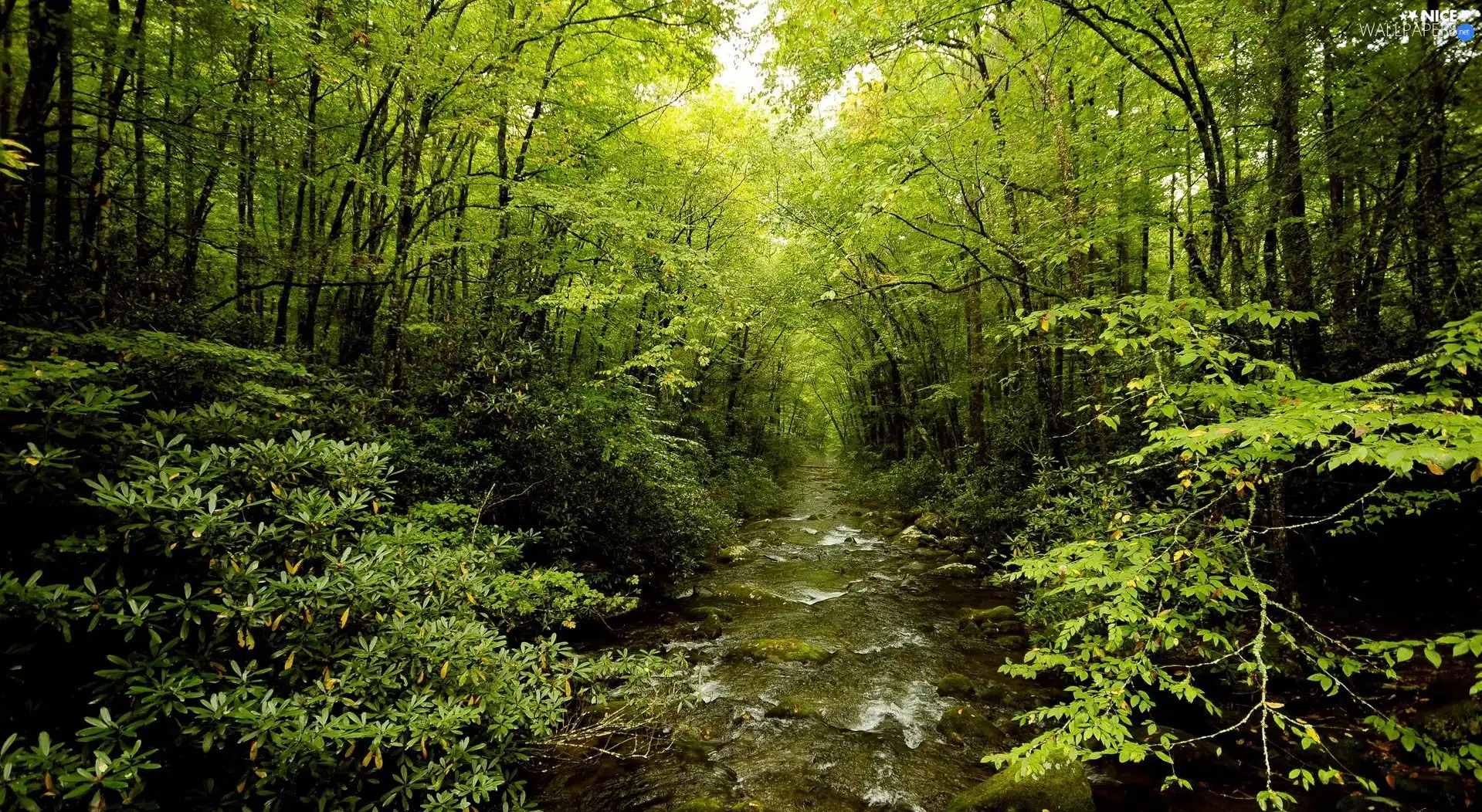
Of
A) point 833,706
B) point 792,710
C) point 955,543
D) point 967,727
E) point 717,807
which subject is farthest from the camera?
point 955,543

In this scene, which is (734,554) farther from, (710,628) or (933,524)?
(933,524)

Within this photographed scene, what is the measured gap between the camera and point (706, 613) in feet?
30.6

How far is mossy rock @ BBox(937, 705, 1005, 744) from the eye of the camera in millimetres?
5816

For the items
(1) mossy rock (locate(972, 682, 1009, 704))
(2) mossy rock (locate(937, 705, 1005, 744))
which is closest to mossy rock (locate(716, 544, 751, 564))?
(1) mossy rock (locate(972, 682, 1009, 704))

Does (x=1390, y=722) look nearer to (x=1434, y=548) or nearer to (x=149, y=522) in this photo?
(x=1434, y=548)

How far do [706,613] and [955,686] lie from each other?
4246mm

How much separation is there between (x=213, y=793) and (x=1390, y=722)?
659 centimetres

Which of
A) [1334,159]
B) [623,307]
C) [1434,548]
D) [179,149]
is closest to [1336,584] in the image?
[1434,548]

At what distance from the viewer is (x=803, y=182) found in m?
13.0

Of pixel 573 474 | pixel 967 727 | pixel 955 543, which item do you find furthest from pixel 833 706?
pixel 955 543

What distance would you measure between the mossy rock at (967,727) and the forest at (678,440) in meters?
0.04

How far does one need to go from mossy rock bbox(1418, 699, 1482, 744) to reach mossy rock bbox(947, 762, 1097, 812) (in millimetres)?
2836

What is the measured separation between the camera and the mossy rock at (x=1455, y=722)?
4.24m

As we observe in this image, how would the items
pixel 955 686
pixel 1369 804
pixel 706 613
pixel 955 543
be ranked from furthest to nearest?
1. pixel 955 543
2. pixel 706 613
3. pixel 955 686
4. pixel 1369 804
